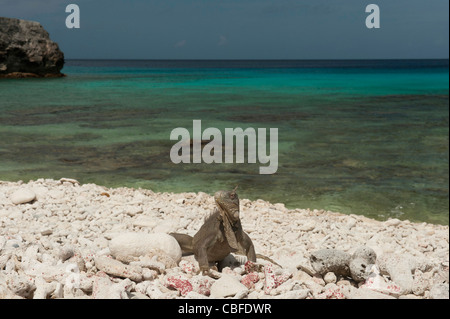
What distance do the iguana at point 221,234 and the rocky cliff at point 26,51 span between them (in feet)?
90.2

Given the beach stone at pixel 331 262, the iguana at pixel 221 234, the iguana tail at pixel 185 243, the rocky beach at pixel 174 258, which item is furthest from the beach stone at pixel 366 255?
the iguana tail at pixel 185 243

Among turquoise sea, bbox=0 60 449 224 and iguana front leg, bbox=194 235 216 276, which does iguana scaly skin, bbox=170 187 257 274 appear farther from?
turquoise sea, bbox=0 60 449 224

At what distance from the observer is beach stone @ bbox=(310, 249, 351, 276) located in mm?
3789

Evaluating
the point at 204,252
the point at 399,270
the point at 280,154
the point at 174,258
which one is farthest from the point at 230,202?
the point at 280,154

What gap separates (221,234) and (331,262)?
0.94 m

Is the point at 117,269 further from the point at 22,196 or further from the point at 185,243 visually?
the point at 22,196

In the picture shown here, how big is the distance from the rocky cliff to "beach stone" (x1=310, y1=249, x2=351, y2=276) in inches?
1106

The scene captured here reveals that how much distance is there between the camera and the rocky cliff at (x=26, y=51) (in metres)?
29.6

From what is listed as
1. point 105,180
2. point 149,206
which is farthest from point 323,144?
point 149,206

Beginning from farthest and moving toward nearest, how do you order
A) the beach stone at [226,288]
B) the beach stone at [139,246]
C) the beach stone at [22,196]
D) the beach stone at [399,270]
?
the beach stone at [22,196], the beach stone at [139,246], the beach stone at [399,270], the beach stone at [226,288]

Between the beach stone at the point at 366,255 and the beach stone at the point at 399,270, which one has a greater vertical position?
the beach stone at the point at 366,255

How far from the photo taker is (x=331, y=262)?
149 inches

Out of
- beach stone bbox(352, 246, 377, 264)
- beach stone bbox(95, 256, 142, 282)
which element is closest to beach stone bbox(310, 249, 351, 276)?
beach stone bbox(352, 246, 377, 264)

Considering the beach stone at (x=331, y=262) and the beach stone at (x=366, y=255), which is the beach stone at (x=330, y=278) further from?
the beach stone at (x=366, y=255)
